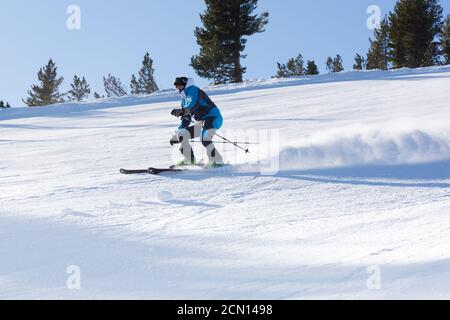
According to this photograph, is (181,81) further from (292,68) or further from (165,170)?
(292,68)

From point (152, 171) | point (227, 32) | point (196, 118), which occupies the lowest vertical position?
point (152, 171)

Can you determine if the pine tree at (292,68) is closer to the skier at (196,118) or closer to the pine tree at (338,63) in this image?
the pine tree at (338,63)

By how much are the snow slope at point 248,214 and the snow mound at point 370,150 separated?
1.3 inches

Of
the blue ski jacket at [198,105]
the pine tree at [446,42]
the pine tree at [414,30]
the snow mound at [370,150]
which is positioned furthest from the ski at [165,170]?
the pine tree at [446,42]

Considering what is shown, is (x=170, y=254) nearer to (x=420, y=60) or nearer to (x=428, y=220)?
(x=428, y=220)

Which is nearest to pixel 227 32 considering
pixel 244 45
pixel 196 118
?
pixel 244 45

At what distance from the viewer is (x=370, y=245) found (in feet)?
16.0

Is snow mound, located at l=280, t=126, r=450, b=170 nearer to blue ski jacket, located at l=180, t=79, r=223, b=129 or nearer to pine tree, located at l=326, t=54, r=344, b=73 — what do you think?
blue ski jacket, located at l=180, t=79, r=223, b=129

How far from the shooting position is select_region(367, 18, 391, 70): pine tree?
4616 cm

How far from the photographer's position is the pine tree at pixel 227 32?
33500 mm

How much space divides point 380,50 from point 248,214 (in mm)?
45432

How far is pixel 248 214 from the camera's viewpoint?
6.38 m
